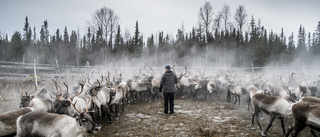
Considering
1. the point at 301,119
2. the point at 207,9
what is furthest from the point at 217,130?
the point at 207,9

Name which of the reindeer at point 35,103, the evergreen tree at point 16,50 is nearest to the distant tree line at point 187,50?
the evergreen tree at point 16,50

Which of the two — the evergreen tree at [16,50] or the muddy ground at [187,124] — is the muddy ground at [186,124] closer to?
the muddy ground at [187,124]

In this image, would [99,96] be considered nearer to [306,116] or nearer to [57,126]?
[57,126]

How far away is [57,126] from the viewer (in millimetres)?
3490

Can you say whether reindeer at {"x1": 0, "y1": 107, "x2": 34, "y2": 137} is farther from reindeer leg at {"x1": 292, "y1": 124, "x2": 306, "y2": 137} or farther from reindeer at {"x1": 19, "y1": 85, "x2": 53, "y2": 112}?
reindeer leg at {"x1": 292, "y1": 124, "x2": 306, "y2": 137}

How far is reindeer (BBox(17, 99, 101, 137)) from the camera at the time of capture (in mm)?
3471

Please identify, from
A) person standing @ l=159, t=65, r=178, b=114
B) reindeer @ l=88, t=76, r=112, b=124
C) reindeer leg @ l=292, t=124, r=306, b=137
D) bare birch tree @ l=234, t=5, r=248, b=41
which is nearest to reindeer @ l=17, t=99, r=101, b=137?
reindeer @ l=88, t=76, r=112, b=124

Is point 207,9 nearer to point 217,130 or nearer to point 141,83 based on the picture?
point 141,83

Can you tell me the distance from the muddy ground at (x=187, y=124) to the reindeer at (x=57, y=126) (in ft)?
5.36

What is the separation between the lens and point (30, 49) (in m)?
36.0

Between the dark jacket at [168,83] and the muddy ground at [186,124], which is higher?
the dark jacket at [168,83]

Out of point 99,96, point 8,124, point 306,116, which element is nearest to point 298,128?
point 306,116

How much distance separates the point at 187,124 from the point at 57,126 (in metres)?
4.04

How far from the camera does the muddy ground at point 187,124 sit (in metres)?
5.05
